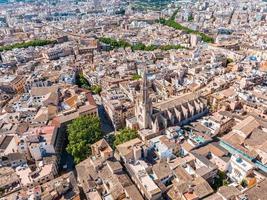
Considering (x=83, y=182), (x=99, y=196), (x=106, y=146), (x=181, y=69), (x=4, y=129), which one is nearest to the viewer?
(x=99, y=196)

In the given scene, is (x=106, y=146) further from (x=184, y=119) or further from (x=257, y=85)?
(x=257, y=85)

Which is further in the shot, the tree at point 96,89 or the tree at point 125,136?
the tree at point 96,89

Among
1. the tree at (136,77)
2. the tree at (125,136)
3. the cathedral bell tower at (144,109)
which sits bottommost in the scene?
the tree at (125,136)

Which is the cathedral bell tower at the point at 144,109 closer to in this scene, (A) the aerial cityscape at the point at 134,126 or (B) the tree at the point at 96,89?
(A) the aerial cityscape at the point at 134,126

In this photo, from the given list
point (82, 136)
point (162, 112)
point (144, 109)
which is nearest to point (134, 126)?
point (144, 109)

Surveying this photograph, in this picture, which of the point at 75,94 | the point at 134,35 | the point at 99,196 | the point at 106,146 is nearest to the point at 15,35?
the point at 134,35

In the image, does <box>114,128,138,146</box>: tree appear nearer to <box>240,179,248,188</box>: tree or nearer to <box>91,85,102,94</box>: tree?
<box>240,179,248,188</box>: tree

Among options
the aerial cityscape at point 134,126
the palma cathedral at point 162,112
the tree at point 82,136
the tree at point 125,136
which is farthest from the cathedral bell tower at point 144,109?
the tree at point 82,136

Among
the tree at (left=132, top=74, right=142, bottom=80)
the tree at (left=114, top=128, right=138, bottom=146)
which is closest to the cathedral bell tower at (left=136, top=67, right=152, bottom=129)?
the tree at (left=114, top=128, right=138, bottom=146)
